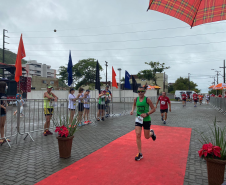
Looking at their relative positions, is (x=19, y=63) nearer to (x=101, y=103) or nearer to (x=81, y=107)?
(x=81, y=107)

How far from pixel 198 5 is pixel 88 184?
151 inches

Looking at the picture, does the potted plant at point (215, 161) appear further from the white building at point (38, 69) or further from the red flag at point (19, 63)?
the white building at point (38, 69)

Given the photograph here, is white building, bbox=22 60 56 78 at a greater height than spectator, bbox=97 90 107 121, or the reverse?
white building, bbox=22 60 56 78

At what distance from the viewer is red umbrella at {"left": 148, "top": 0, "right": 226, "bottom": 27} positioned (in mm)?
3170

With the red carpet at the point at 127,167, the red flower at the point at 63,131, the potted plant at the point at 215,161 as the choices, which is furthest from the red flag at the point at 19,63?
the potted plant at the point at 215,161

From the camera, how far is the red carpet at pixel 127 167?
350cm

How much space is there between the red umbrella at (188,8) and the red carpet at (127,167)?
3.07 metres

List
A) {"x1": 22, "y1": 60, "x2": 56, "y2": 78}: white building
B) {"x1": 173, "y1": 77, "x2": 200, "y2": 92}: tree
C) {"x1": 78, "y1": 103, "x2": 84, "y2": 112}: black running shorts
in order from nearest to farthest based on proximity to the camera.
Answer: {"x1": 78, "y1": 103, "x2": 84, "y2": 112}: black running shorts → {"x1": 173, "y1": 77, "x2": 200, "y2": 92}: tree → {"x1": 22, "y1": 60, "x2": 56, "y2": 78}: white building

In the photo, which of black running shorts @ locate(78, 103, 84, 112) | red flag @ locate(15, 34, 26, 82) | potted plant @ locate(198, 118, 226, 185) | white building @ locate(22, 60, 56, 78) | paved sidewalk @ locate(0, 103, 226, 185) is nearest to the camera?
potted plant @ locate(198, 118, 226, 185)

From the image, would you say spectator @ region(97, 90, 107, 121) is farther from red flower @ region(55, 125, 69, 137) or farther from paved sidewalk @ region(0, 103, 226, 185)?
red flower @ region(55, 125, 69, 137)

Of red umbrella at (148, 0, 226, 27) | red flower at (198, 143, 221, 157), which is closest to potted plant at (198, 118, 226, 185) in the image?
red flower at (198, 143, 221, 157)

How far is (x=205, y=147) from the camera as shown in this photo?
124 inches

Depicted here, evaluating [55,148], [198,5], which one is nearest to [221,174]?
[198,5]

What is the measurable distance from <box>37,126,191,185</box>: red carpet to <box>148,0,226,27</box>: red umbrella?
121 inches
